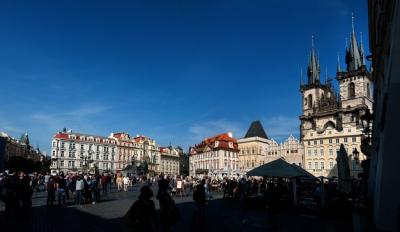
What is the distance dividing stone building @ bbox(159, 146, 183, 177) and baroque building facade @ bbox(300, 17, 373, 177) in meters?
57.3

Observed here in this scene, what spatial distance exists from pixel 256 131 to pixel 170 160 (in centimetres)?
4405

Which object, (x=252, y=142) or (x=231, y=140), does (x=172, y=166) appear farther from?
(x=252, y=142)

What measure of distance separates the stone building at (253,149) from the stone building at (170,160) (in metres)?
35.9

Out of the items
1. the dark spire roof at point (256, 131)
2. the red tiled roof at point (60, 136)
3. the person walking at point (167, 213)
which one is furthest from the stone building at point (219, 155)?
the person walking at point (167, 213)

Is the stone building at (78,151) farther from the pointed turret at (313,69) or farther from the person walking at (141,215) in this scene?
the person walking at (141,215)

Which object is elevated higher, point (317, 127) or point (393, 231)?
point (317, 127)

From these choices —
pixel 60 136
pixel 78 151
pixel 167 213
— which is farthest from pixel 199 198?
pixel 78 151

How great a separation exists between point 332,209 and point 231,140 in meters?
83.9

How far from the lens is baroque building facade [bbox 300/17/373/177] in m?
68.0

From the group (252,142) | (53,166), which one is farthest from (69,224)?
(53,166)

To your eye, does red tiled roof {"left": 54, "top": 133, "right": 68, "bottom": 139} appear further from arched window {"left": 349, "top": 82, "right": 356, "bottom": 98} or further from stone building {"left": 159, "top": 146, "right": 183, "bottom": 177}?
arched window {"left": 349, "top": 82, "right": 356, "bottom": 98}

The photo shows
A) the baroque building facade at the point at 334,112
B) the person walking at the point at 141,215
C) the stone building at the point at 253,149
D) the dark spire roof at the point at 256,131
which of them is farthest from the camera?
the dark spire roof at the point at 256,131

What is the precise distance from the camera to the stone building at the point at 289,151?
76.6m

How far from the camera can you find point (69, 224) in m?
10.8
